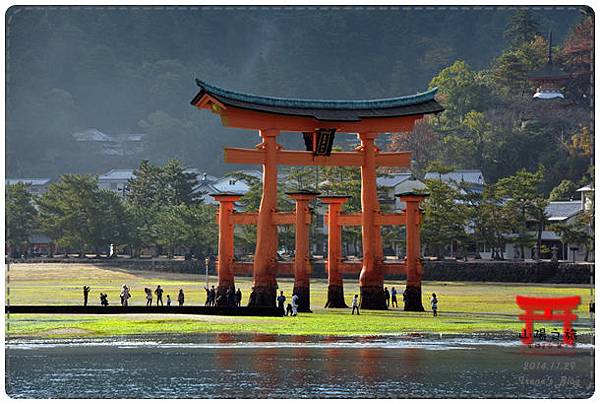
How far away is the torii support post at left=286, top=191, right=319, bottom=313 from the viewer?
34.0 m

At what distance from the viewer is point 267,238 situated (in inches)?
1342

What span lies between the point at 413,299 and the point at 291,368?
14.1m

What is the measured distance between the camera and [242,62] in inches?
2190

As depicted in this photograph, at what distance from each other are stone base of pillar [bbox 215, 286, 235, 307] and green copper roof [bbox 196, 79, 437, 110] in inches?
231

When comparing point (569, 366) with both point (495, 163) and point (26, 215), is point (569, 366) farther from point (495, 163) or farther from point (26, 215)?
point (495, 163)

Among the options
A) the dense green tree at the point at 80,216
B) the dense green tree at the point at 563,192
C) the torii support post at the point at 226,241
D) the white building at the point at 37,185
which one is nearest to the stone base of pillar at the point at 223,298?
the torii support post at the point at 226,241

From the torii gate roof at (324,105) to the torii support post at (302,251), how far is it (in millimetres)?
2391

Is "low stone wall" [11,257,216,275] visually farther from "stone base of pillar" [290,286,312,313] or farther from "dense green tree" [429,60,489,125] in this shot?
"stone base of pillar" [290,286,312,313]

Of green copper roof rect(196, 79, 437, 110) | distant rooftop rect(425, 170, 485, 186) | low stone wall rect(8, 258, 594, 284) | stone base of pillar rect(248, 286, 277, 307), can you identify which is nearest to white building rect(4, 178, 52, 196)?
low stone wall rect(8, 258, 594, 284)

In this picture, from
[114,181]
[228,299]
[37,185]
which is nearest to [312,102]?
[228,299]

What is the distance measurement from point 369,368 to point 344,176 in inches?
1456

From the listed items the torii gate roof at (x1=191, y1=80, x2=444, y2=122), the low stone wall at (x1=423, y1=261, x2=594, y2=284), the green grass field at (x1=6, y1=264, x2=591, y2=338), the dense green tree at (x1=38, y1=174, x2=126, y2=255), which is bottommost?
the green grass field at (x1=6, y1=264, x2=591, y2=338)

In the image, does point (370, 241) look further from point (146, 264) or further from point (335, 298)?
point (146, 264)

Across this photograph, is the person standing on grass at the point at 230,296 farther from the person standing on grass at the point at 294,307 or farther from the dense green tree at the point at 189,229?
the dense green tree at the point at 189,229
